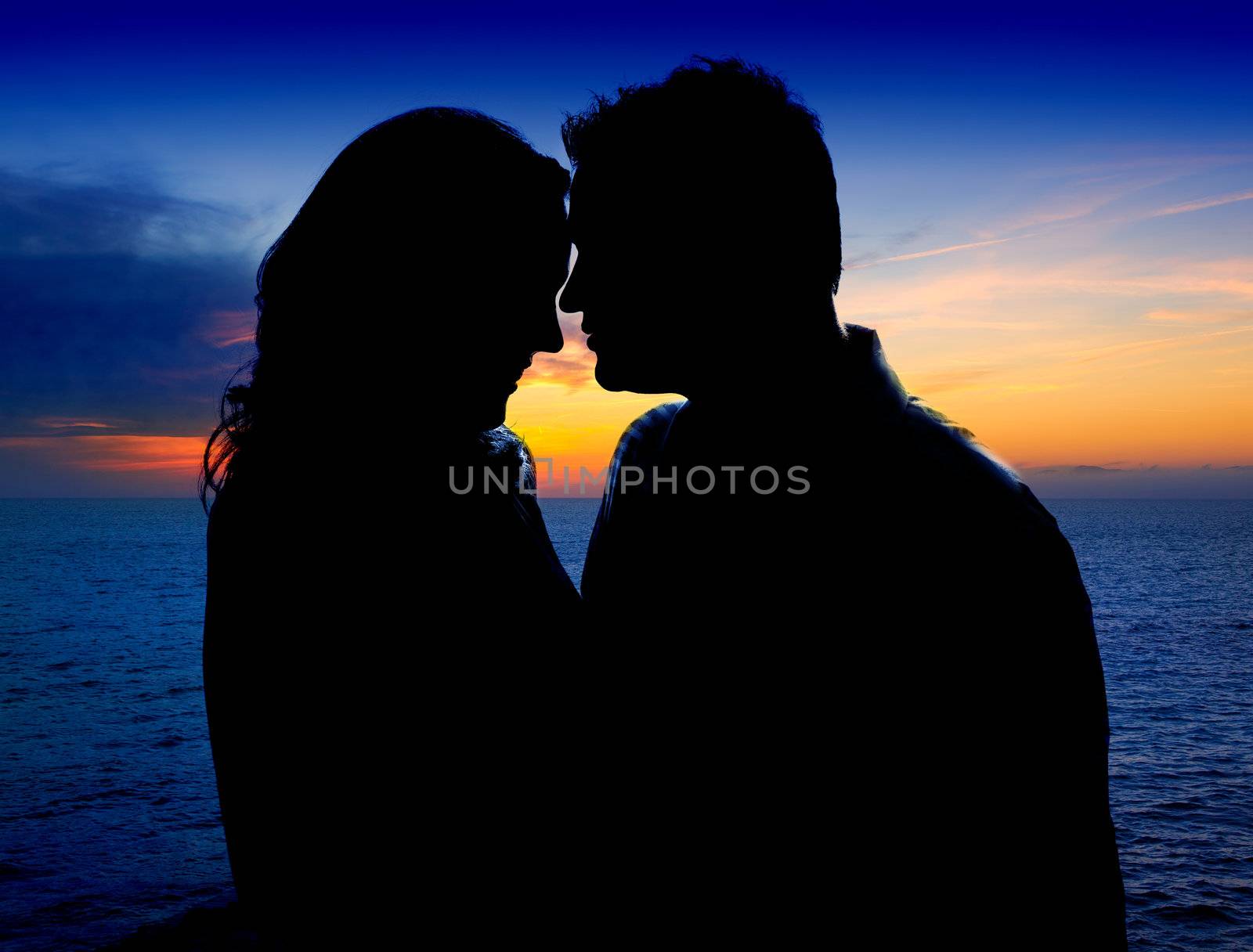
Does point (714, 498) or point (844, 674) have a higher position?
point (714, 498)

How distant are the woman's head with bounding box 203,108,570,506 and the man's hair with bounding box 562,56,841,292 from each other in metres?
0.40

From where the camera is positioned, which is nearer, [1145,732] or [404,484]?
[404,484]

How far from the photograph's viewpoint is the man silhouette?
1.64m

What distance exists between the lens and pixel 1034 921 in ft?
5.25

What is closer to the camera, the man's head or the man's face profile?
the man's head

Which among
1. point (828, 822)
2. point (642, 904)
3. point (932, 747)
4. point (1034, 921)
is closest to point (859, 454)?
point (932, 747)

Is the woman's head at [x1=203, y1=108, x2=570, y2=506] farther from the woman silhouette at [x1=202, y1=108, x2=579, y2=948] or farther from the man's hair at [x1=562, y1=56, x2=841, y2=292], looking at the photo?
the man's hair at [x1=562, y1=56, x2=841, y2=292]

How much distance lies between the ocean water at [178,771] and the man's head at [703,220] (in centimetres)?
162

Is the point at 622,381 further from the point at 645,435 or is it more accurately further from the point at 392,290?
the point at 392,290

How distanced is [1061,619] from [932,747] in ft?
1.27

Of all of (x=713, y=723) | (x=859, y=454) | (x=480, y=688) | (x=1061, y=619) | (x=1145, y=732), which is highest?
(x=859, y=454)

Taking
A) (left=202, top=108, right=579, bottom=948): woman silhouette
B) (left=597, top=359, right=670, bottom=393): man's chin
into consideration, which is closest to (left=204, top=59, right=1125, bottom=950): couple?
(left=202, top=108, right=579, bottom=948): woman silhouette

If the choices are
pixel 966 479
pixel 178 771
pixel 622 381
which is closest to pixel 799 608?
pixel 966 479

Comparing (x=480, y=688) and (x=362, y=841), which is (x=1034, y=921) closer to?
(x=480, y=688)
